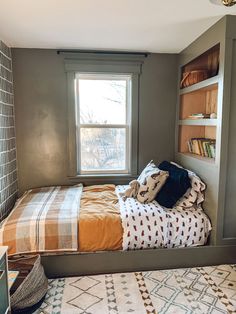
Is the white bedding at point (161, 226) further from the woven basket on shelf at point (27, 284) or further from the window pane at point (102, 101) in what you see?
the window pane at point (102, 101)

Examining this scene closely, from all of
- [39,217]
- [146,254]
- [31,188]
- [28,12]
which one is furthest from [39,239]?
[28,12]

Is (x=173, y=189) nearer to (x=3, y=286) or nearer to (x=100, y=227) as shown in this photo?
(x=100, y=227)

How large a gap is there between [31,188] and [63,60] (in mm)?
1722

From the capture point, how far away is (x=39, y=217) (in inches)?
88.7

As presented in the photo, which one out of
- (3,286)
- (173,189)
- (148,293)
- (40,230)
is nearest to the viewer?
(3,286)

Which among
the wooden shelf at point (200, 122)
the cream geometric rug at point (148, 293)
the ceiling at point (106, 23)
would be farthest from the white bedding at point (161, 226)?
the ceiling at point (106, 23)

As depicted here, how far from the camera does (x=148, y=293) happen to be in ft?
6.53

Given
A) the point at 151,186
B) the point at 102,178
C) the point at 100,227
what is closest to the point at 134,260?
the point at 100,227

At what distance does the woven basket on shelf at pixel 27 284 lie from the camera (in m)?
1.71

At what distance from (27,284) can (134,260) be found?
3.08 feet

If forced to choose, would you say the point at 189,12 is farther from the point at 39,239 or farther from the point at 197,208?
the point at 39,239

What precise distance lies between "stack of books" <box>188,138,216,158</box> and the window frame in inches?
29.0

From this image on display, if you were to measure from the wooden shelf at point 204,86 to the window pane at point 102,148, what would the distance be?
97 centimetres

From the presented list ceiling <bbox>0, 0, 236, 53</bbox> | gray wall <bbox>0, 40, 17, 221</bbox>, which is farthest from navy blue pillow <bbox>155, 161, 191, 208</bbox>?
gray wall <bbox>0, 40, 17, 221</bbox>
